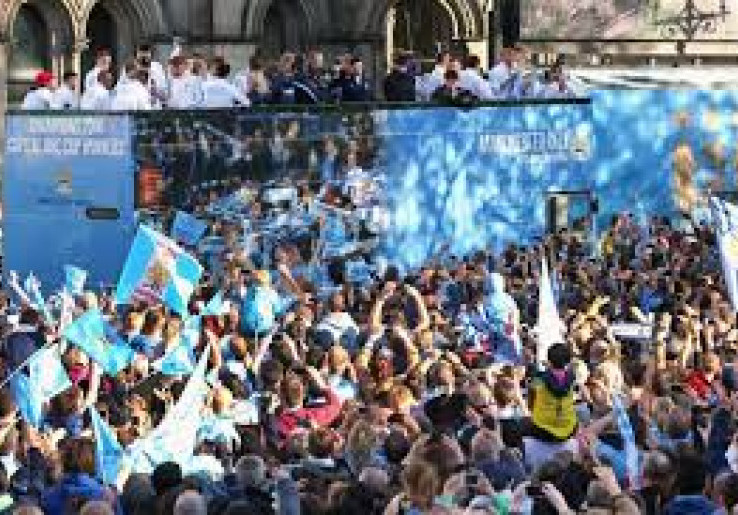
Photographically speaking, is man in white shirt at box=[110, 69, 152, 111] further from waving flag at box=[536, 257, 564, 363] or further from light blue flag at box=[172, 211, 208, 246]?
waving flag at box=[536, 257, 564, 363]

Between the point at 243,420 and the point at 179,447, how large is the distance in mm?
1496

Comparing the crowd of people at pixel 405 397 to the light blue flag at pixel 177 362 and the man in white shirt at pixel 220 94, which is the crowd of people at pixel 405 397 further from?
the man in white shirt at pixel 220 94

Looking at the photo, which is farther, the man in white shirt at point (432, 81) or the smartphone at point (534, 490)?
the man in white shirt at point (432, 81)

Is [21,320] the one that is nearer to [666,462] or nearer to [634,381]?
[634,381]

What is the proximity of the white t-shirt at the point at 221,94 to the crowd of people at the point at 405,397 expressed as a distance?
178cm

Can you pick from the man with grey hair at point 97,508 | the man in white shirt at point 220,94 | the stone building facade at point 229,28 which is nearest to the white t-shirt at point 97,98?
the man in white shirt at point 220,94

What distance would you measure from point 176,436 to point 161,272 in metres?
3.69

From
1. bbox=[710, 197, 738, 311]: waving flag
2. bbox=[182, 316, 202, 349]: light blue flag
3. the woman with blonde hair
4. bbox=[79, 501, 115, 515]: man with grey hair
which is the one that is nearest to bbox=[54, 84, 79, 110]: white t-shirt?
bbox=[182, 316, 202, 349]: light blue flag

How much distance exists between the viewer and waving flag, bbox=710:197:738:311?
580 inches

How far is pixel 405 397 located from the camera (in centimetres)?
1387

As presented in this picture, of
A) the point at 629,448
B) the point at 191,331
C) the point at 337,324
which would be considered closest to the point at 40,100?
the point at 337,324

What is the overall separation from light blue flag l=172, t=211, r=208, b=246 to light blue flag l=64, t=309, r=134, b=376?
22.5ft

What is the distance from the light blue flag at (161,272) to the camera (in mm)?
15883

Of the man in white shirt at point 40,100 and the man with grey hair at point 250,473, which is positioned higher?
the man in white shirt at point 40,100
